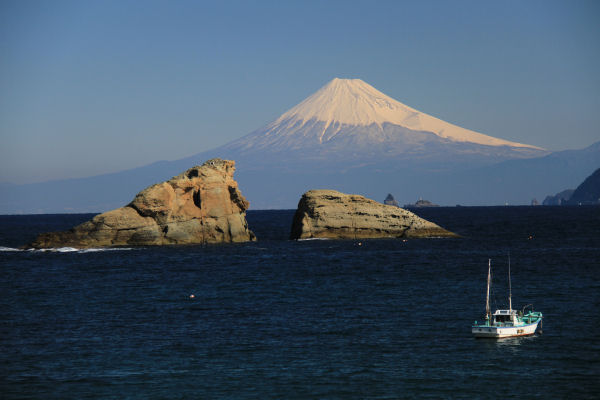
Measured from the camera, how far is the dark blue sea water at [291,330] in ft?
106

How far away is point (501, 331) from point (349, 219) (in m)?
66.1

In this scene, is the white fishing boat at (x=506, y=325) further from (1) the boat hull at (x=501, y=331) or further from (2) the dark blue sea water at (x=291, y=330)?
(2) the dark blue sea water at (x=291, y=330)

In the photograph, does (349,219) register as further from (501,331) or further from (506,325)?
(501,331)

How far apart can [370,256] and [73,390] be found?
180 feet

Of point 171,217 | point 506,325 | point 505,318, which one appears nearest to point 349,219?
point 171,217

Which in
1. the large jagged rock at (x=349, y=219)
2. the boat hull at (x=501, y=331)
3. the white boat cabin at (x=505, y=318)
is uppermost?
the large jagged rock at (x=349, y=219)

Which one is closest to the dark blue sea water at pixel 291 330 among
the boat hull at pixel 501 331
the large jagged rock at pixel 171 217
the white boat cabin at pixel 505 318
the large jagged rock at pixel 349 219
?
the boat hull at pixel 501 331

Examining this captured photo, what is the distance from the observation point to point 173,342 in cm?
3997

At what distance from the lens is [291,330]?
1683 inches

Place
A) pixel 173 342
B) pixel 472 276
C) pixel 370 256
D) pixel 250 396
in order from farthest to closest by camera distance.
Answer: pixel 370 256, pixel 472 276, pixel 173 342, pixel 250 396

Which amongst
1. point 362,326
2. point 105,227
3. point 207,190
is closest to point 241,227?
point 207,190

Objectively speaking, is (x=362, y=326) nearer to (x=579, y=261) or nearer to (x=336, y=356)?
(x=336, y=356)

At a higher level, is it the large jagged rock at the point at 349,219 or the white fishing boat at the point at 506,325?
the large jagged rock at the point at 349,219

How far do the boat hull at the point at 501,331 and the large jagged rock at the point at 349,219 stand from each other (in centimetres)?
6333
